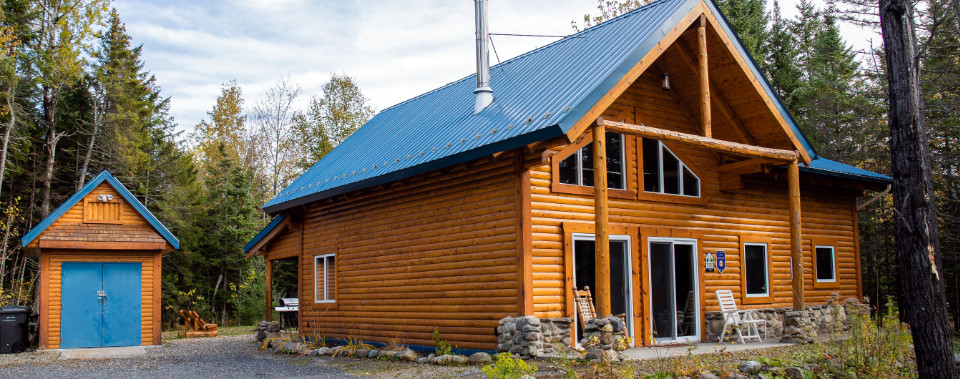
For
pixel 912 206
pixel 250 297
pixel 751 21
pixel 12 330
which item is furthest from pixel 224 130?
pixel 912 206

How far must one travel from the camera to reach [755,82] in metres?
12.7

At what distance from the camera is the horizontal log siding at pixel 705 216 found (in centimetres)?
1124

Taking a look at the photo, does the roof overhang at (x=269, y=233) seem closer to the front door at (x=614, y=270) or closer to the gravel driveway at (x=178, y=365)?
the gravel driveway at (x=178, y=365)

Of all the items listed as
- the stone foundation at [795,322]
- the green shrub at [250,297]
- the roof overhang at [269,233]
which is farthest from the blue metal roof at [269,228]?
the stone foundation at [795,322]

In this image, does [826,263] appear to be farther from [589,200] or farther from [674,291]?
[589,200]

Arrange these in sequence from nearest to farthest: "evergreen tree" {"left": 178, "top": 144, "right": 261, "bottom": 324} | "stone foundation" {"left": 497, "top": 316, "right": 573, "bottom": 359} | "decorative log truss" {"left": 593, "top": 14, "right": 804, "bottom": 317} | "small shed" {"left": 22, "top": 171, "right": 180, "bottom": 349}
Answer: "decorative log truss" {"left": 593, "top": 14, "right": 804, "bottom": 317}, "stone foundation" {"left": 497, "top": 316, "right": 573, "bottom": 359}, "small shed" {"left": 22, "top": 171, "right": 180, "bottom": 349}, "evergreen tree" {"left": 178, "top": 144, "right": 261, "bottom": 324}

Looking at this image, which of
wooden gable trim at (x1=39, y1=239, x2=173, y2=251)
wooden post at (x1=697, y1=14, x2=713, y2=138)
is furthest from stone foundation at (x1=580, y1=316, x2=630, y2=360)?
wooden gable trim at (x1=39, y1=239, x2=173, y2=251)

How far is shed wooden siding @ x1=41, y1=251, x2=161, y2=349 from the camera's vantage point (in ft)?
52.7

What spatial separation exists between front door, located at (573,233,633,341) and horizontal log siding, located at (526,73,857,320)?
22 centimetres

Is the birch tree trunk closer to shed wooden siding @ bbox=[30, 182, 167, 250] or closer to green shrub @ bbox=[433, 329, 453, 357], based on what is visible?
green shrub @ bbox=[433, 329, 453, 357]

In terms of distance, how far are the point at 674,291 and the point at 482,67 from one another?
5.24 metres

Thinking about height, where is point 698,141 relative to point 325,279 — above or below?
above

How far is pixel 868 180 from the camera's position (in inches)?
635

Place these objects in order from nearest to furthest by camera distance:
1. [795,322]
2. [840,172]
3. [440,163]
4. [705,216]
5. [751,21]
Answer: [440,163] → [795,322] → [705,216] → [840,172] → [751,21]
